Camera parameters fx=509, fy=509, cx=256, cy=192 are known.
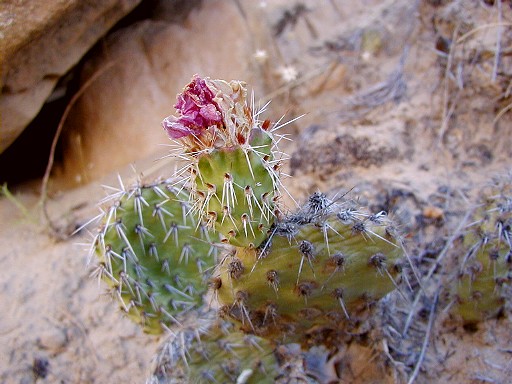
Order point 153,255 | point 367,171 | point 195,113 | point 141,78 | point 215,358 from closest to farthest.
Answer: point 195,113 → point 215,358 → point 153,255 → point 367,171 → point 141,78

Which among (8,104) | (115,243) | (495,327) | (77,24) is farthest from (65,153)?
(495,327)

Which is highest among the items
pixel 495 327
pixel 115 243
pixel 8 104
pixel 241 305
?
pixel 8 104

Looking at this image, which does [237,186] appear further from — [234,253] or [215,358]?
Answer: [215,358]

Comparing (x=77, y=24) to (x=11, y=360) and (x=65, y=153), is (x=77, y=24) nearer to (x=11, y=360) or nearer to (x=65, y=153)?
(x=65, y=153)

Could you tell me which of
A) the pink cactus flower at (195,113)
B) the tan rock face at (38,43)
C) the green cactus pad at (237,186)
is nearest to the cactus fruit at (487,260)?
the green cactus pad at (237,186)

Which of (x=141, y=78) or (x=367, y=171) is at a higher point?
(x=141, y=78)

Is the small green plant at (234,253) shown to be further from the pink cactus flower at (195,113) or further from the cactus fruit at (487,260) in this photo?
the cactus fruit at (487,260)

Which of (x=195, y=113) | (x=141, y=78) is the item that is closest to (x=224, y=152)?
(x=195, y=113)

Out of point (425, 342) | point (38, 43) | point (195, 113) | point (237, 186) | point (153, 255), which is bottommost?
point (425, 342)
